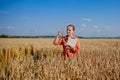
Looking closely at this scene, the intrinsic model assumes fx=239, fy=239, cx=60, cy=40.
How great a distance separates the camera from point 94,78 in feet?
13.4

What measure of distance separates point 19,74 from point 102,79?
149 cm

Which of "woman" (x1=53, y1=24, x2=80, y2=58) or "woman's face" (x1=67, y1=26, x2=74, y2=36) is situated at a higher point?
"woman's face" (x1=67, y1=26, x2=74, y2=36)

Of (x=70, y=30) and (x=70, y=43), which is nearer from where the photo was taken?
(x=70, y=30)

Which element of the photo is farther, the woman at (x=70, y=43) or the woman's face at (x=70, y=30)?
the woman at (x=70, y=43)

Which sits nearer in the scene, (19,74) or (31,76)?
(31,76)

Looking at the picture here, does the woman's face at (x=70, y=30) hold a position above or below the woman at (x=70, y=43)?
above

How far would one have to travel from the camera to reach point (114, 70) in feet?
14.8

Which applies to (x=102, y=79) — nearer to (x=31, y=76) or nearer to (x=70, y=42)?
(x=31, y=76)

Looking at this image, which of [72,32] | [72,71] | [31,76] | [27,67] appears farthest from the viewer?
[72,32]

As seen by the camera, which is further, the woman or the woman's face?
the woman

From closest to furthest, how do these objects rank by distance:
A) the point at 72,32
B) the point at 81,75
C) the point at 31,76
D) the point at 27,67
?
the point at 31,76 < the point at 81,75 < the point at 27,67 < the point at 72,32

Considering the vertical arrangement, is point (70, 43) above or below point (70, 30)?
below

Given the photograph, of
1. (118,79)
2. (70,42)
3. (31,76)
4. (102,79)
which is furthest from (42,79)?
(70,42)

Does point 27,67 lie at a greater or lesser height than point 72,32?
lesser
